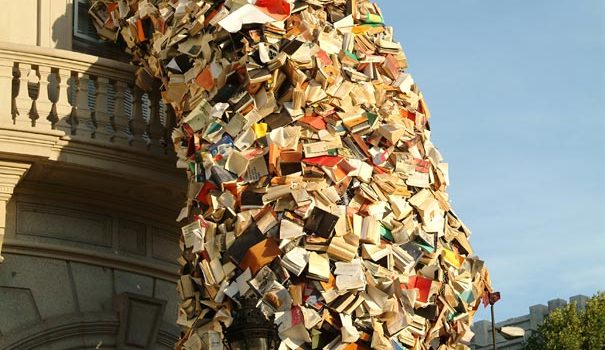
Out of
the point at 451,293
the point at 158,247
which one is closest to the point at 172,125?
the point at 158,247

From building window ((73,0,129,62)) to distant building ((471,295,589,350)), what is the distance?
26.8 m

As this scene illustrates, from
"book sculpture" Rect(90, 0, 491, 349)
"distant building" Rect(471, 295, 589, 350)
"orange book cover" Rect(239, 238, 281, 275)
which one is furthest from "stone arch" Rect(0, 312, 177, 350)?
"distant building" Rect(471, 295, 589, 350)

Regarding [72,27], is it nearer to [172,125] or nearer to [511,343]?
[172,125]

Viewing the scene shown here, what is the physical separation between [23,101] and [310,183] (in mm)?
3224

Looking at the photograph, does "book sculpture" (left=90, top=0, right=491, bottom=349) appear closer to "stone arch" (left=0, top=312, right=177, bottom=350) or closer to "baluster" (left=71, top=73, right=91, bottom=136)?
"baluster" (left=71, top=73, right=91, bottom=136)

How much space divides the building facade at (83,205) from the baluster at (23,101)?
0.01m

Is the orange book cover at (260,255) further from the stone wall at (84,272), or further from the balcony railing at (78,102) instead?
the stone wall at (84,272)

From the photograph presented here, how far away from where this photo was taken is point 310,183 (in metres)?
12.7

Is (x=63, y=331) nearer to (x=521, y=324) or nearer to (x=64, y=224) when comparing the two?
(x=64, y=224)

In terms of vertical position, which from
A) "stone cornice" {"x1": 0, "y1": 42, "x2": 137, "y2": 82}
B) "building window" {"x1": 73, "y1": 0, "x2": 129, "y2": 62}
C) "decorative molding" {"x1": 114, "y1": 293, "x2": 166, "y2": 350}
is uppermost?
"building window" {"x1": 73, "y1": 0, "x2": 129, "y2": 62}

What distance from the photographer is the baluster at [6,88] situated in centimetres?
1421

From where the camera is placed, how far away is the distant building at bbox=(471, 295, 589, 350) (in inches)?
1649

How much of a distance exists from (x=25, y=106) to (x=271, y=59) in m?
2.59

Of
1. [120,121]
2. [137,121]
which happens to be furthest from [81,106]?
[137,121]
